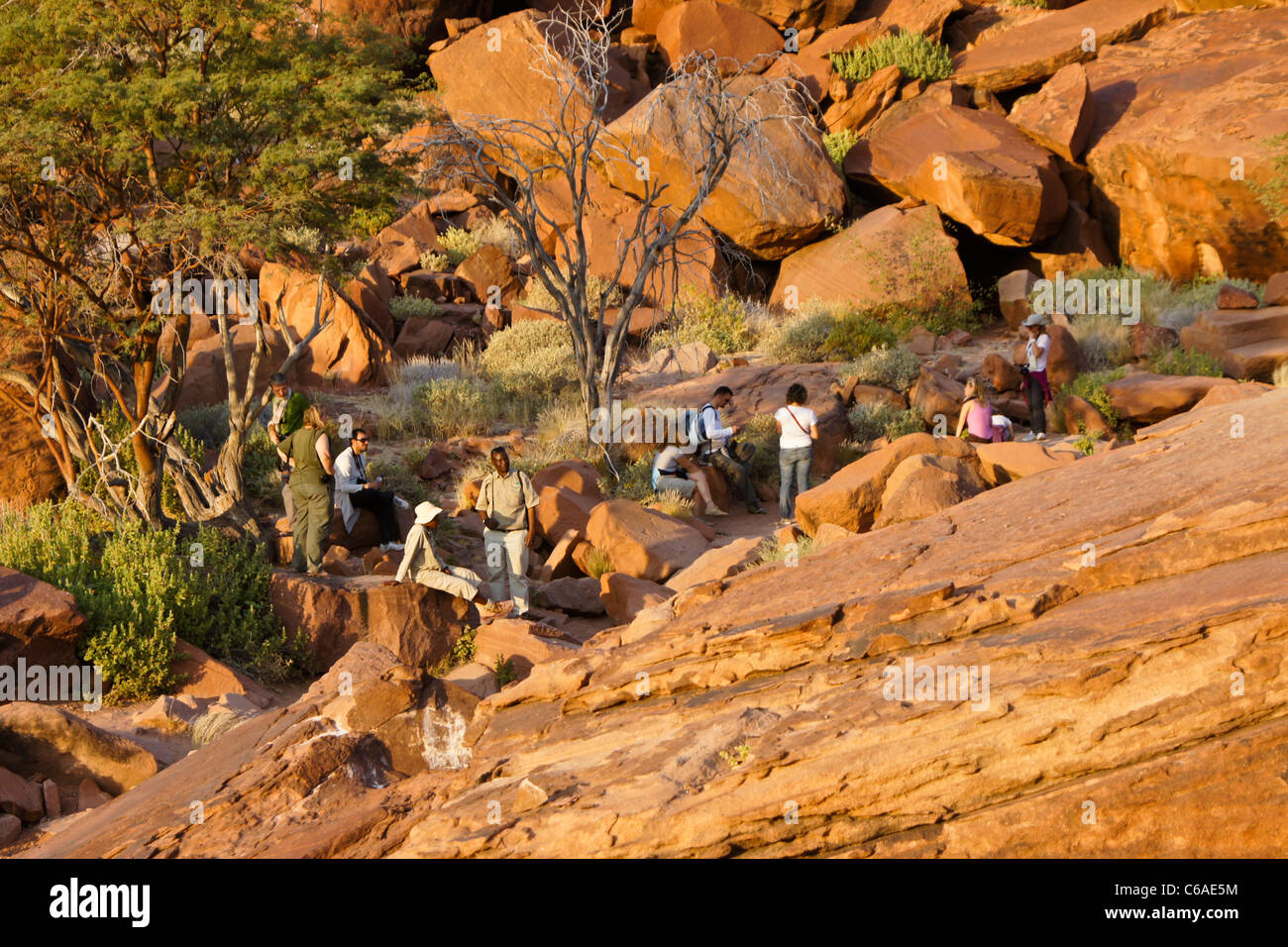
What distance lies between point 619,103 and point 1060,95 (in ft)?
31.0

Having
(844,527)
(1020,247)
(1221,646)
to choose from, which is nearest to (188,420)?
(844,527)

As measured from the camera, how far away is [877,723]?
4719 mm

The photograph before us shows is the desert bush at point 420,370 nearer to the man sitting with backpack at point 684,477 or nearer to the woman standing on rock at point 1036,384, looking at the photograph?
the man sitting with backpack at point 684,477

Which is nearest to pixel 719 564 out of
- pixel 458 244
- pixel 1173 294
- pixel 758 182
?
pixel 758 182

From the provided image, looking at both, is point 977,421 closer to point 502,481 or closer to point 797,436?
point 797,436

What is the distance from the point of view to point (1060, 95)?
20797mm

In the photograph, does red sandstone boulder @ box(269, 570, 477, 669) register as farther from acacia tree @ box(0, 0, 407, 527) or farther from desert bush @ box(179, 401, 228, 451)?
desert bush @ box(179, 401, 228, 451)

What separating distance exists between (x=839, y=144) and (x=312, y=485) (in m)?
15.4

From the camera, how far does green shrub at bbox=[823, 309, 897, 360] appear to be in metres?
18.2

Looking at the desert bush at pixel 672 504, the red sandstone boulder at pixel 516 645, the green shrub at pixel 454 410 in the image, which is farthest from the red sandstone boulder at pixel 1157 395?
the green shrub at pixel 454 410

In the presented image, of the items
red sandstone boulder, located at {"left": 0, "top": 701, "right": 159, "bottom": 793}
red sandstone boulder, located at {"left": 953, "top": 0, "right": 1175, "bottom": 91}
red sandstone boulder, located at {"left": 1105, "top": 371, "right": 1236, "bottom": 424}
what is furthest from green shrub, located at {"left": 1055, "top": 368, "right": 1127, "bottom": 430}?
red sandstone boulder, located at {"left": 0, "top": 701, "right": 159, "bottom": 793}

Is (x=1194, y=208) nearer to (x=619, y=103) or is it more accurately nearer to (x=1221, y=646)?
(x=619, y=103)

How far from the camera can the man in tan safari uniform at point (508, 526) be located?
9.91m

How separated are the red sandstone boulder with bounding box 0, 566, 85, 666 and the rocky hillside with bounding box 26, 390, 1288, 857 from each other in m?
2.52
